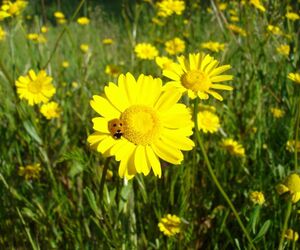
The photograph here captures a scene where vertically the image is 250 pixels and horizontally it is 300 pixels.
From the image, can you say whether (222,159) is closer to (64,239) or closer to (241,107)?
(241,107)

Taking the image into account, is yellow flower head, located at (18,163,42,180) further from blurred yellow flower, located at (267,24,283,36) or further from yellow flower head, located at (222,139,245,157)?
blurred yellow flower, located at (267,24,283,36)

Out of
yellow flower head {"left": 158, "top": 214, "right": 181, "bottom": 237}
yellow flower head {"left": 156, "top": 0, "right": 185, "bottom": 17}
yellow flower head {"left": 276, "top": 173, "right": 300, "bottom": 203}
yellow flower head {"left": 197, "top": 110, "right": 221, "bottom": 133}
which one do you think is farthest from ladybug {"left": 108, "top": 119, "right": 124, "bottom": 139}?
yellow flower head {"left": 156, "top": 0, "right": 185, "bottom": 17}

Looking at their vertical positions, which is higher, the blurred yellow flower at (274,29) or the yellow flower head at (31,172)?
the blurred yellow flower at (274,29)

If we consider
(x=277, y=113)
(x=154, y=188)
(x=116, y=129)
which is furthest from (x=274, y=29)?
(x=116, y=129)

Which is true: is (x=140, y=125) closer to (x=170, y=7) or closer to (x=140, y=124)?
(x=140, y=124)

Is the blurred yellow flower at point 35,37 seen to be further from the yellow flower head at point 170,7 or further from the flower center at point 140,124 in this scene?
the flower center at point 140,124

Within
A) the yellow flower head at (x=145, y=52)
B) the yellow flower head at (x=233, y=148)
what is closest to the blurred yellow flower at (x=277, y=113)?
the yellow flower head at (x=233, y=148)

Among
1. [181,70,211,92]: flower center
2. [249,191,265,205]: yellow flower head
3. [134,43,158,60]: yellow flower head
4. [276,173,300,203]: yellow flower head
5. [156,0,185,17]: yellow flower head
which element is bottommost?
[249,191,265,205]: yellow flower head

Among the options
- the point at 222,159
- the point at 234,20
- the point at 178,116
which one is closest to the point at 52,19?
the point at 234,20
